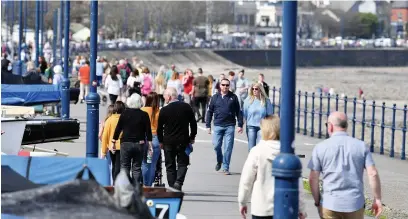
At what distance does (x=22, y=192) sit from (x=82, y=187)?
44cm

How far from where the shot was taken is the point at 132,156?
50.8 feet

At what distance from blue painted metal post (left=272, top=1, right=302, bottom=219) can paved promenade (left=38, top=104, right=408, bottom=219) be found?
519 centimetres

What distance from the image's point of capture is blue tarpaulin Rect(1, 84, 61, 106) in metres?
25.7

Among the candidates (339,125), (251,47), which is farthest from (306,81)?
(339,125)

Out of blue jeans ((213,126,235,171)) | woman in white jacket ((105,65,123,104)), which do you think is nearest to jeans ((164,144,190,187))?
blue jeans ((213,126,235,171))

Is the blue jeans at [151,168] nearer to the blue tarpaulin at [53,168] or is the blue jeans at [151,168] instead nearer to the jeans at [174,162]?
the jeans at [174,162]

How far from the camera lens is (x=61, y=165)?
9.95m

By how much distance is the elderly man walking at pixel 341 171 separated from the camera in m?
10.3

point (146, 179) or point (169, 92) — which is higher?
point (169, 92)

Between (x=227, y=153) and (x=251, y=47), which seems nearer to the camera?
(x=227, y=153)

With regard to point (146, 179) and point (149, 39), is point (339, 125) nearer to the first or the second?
point (146, 179)

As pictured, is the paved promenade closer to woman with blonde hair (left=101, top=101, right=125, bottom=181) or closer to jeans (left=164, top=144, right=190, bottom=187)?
jeans (left=164, top=144, right=190, bottom=187)

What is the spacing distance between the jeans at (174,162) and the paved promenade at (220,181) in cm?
34

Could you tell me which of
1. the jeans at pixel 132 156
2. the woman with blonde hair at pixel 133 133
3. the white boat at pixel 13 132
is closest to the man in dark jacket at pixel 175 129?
the woman with blonde hair at pixel 133 133
